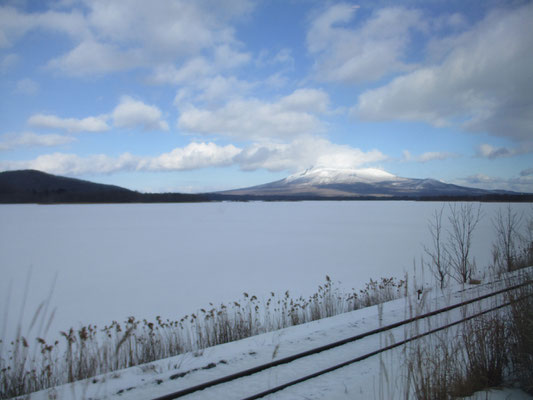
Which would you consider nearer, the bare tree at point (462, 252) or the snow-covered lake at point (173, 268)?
the bare tree at point (462, 252)

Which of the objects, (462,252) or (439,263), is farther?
(439,263)

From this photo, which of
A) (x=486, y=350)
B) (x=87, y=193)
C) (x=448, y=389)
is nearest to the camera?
(x=448, y=389)

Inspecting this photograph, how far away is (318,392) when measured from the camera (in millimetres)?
2252

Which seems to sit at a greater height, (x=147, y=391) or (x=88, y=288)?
(x=147, y=391)

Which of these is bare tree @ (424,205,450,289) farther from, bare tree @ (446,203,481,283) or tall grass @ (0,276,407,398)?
tall grass @ (0,276,407,398)

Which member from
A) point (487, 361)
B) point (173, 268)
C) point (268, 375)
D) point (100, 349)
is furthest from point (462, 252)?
point (173, 268)

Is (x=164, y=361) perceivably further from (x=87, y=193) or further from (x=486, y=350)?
(x=87, y=193)

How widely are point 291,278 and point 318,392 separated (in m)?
6.96

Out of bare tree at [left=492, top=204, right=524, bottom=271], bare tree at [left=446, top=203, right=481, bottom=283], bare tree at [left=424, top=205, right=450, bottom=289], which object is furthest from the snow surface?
bare tree at [left=446, top=203, right=481, bottom=283]

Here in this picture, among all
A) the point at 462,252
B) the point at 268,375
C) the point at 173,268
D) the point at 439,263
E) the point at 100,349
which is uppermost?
the point at 462,252

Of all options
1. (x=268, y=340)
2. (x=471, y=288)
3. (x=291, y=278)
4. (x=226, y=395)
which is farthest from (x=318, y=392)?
(x=291, y=278)

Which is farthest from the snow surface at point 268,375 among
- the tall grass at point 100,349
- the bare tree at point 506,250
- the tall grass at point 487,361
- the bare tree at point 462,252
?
the bare tree at point 462,252

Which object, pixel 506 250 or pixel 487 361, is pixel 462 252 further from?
pixel 487 361

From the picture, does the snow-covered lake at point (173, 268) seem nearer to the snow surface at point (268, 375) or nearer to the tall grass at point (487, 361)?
the snow surface at point (268, 375)
